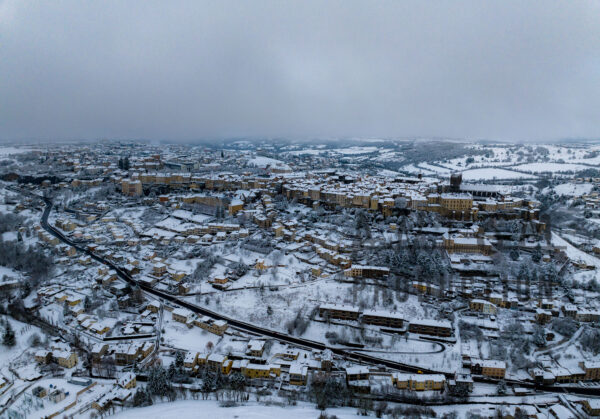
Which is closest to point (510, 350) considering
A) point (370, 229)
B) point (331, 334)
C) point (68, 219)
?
point (331, 334)

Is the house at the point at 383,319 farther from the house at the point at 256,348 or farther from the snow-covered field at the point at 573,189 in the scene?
the snow-covered field at the point at 573,189

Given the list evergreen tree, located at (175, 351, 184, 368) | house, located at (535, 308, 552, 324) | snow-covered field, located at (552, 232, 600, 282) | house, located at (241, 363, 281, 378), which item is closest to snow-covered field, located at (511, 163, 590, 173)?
snow-covered field, located at (552, 232, 600, 282)

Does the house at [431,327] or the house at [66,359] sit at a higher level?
the house at [431,327]

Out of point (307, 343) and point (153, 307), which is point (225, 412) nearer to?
point (307, 343)

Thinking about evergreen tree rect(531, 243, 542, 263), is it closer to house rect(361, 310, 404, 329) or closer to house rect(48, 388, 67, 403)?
house rect(361, 310, 404, 329)

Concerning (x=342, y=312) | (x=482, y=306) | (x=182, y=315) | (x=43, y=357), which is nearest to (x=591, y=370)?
(x=482, y=306)

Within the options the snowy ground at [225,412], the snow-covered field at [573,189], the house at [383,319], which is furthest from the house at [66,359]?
the snow-covered field at [573,189]

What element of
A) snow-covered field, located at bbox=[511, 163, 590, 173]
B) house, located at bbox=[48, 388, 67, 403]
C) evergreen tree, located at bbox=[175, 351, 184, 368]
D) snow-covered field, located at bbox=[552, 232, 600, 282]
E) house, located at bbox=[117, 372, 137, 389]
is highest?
snow-covered field, located at bbox=[511, 163, 590, 173]

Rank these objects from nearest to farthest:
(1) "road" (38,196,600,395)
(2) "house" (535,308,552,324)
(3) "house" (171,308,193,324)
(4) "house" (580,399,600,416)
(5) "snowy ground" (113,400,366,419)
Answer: (5) "snowy ground" (113,400,366,419) → (4) "house" (580,399,600,416) → (1) "road" (38,196,600,395) → (2) "house" (535,308,552,324) → (3) "house" (171,308,193,324)
